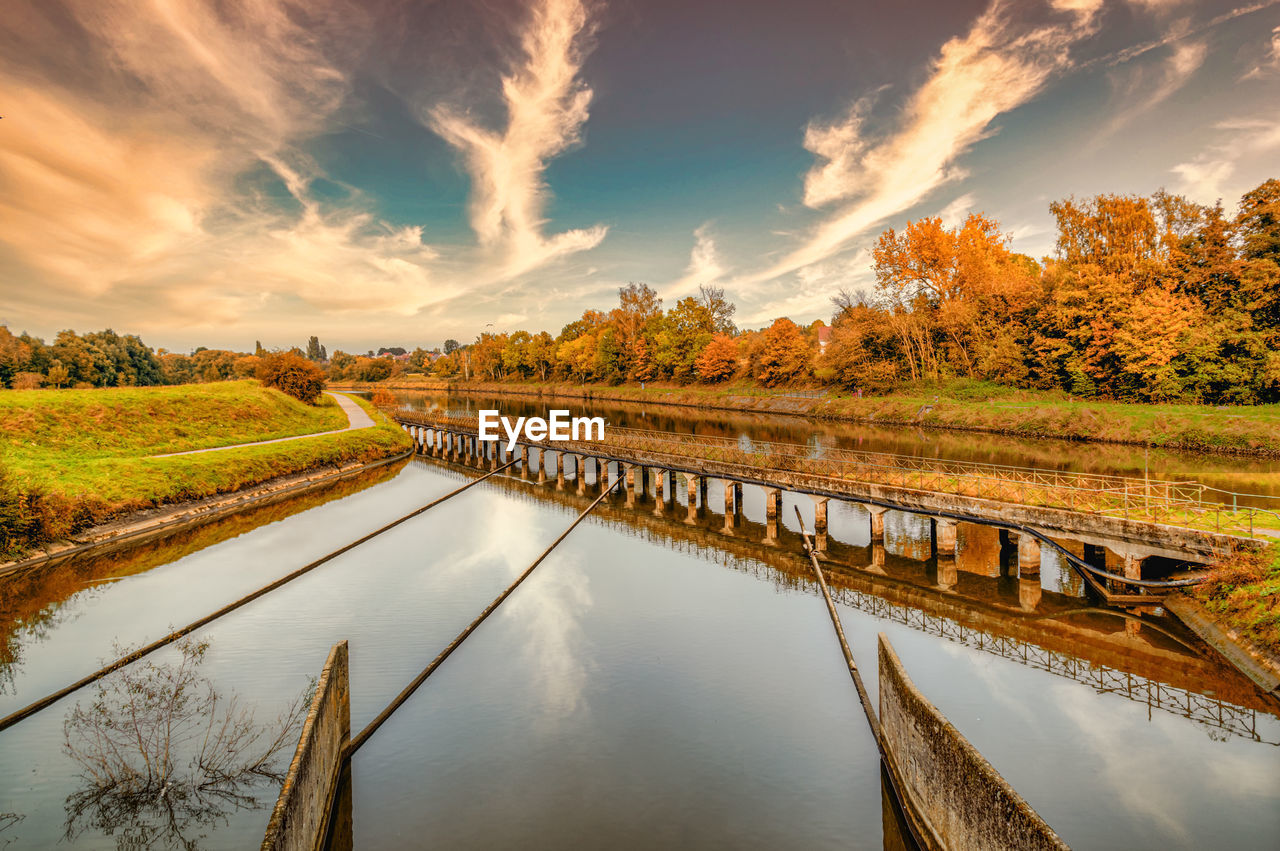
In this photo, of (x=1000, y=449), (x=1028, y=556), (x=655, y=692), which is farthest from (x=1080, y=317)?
(x=655, y=692)

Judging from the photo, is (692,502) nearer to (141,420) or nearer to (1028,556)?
(1028,556)

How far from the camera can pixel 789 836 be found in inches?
440

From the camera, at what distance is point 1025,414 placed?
188ft

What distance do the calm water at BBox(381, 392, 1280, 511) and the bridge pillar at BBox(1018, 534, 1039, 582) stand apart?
6.68 meters

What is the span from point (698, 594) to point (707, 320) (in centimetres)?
9945

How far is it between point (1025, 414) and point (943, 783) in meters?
58.5

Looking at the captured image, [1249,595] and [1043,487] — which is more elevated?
[1043,487]

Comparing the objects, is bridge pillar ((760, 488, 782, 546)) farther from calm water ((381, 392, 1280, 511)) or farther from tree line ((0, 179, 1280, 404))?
tree line ((0, 179, 1280, 404))

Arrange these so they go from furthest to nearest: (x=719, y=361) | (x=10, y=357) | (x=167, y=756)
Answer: (x=719, y=361), (x=10, y=357), (x=167, y=756)

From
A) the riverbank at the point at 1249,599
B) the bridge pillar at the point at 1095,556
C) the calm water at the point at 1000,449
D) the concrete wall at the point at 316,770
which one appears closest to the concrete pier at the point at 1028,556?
the bridge pillar at the point at 1095,556

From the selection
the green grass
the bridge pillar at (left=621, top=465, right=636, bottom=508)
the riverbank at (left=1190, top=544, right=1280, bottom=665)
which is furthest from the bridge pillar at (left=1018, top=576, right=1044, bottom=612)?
the green grass

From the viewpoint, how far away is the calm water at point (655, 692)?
11359 mm

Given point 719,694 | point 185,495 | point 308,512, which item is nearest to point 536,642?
point 719,694

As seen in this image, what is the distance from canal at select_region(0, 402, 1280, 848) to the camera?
11383 millimetres
